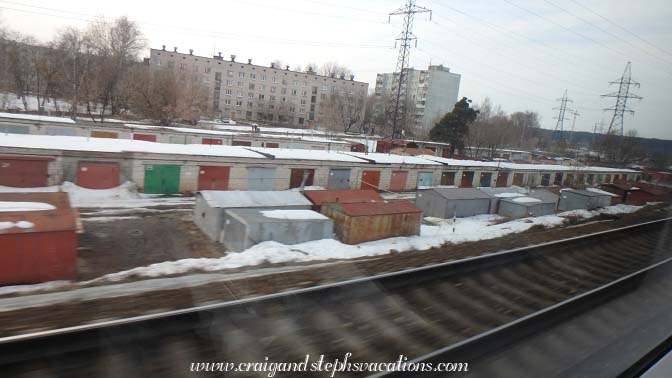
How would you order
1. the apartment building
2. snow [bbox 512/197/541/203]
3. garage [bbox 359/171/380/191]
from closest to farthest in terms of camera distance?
snow [bbox 512/197/541/203]
garage [bbox 359/171/380/191]
the apartment building

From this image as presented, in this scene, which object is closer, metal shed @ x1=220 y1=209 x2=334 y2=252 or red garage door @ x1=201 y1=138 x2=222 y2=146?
metal shed @ x1=220 y1=209 x2=334 y2=252

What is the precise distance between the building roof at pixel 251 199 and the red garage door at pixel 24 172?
6.61 m

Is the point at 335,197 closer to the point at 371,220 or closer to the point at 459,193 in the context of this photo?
the point at 371,220

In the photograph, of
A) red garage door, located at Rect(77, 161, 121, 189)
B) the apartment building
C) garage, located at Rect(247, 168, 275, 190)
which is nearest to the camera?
red garage door, located at Rect(77, 161, 121, 189)

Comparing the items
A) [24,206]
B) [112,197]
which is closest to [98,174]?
[112,197]

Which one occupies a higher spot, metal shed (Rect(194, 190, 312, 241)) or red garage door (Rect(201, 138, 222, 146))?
red garage door (Rect(201, 138, 222, 146))

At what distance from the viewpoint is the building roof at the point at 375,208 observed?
1404 cm

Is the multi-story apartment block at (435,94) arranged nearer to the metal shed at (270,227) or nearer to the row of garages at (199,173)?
the row of garages at (199,173)

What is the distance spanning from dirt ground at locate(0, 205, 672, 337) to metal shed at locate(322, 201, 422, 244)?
13.4 ft

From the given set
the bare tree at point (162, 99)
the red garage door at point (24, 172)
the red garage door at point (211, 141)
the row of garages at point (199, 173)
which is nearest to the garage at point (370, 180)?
the row of garages at point (199, 173)

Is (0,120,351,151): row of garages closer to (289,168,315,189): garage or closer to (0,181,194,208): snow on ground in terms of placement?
(0,181,194,208): snow on ground

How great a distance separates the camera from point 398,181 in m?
25.7

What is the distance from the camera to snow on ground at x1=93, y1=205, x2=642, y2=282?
7.72m

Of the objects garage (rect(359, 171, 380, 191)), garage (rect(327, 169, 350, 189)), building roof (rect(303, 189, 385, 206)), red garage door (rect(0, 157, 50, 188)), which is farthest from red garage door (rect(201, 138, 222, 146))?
building roof (rect(303, 189, 385, 206))
